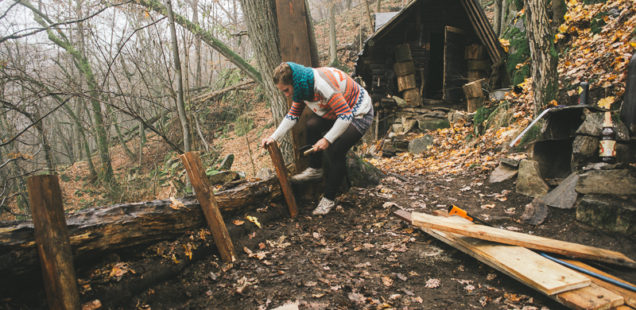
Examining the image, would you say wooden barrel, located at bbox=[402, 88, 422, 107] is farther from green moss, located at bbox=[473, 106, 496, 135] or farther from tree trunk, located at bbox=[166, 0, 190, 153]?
tree trunk, located at bbox=[166, 0, 190, 153]

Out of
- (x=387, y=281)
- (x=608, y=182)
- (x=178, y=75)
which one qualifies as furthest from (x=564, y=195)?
(x=178, y=75)

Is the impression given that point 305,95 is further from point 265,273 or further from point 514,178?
point 514,178

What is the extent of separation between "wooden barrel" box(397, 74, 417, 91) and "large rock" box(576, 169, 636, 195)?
7.50 metres

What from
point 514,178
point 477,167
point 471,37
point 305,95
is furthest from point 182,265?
point 471,37

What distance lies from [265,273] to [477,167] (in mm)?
4475

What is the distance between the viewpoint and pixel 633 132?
2.91 metres

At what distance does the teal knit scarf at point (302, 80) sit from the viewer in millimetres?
2992

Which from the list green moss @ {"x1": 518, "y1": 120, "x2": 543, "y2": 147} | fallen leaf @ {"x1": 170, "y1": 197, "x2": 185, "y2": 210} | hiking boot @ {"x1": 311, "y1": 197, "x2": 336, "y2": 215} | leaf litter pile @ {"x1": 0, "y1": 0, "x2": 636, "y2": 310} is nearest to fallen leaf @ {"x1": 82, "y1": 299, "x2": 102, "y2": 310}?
leaf litter pile @ {"x1": 0, "y1": 0, "x2": 636, "y2": 310}

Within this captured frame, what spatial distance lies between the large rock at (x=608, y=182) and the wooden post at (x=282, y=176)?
307 centimetres

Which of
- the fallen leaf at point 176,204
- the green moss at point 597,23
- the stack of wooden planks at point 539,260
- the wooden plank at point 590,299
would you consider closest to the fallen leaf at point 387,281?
the stack of wooden planks at point 539,260

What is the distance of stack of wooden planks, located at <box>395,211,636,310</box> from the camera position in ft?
5.91

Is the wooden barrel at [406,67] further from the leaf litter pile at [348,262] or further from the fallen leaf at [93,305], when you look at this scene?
the fallen leaf at [93,305]

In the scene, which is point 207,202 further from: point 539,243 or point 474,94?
point 474,94

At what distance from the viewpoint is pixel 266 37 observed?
401cm
